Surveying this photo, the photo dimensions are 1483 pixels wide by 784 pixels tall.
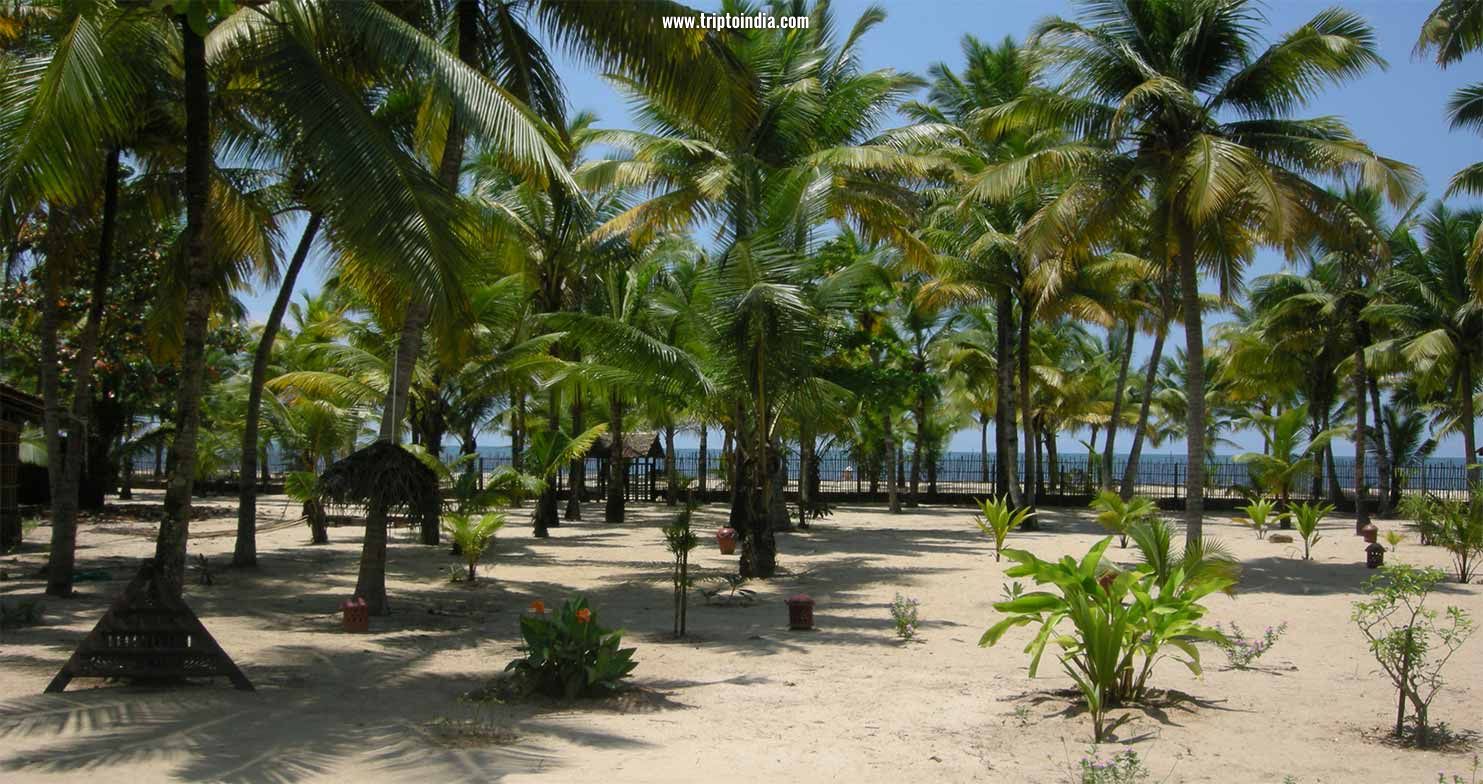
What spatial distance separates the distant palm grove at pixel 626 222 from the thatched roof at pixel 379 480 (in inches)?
14.4

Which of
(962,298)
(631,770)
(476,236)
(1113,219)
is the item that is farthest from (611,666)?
(962,298)

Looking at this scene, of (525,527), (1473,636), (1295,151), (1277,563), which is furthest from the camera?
(525,527)

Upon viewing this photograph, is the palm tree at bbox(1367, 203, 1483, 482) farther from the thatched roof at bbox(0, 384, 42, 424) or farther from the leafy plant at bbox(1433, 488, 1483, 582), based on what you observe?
the thatched roof at bbox(0, 384, 42, 424)

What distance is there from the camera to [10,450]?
17.3 meters

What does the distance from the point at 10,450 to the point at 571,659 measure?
14.3 metres

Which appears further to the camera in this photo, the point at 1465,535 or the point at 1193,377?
the point at 1193,377

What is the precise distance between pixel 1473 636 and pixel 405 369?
10261 mm

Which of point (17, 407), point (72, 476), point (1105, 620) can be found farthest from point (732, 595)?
point (17, 407)

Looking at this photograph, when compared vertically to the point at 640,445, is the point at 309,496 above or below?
below

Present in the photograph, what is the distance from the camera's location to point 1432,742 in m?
6.31

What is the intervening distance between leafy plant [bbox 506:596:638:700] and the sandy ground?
7.6 inches

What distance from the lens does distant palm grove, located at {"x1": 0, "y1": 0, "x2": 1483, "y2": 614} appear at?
8.39 meters

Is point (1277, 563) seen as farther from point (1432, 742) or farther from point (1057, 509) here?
point (1057, 509)

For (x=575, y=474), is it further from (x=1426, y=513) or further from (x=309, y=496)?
(x=1426, y=513)
